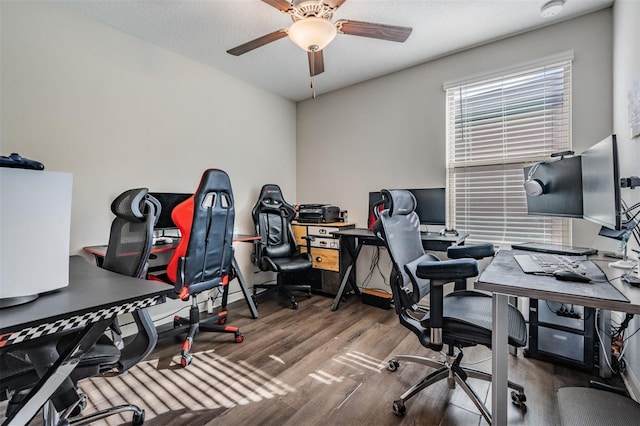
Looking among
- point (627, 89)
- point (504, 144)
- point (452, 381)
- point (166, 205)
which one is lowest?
point (452, 381)

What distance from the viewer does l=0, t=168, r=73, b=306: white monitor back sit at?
798 millimetres

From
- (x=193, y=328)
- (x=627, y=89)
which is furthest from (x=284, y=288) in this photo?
(x=627, y=89)

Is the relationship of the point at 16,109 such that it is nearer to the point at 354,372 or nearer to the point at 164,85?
the point at 164,85

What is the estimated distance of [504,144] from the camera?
2.81 meters

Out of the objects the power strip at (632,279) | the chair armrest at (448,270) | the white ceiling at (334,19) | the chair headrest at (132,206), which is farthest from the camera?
the white ceiling at (334,19)

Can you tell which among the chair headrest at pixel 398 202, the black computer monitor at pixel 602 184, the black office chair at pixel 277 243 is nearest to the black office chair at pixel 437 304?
the chair headrest at pixel 398 202

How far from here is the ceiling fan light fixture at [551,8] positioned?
7.32 feet

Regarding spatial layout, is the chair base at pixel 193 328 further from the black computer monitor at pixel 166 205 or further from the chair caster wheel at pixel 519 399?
the chair caster wheel at pixel 519 399

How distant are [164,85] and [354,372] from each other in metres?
3.00

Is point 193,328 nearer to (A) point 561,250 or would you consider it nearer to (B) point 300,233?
(B) point 300,233

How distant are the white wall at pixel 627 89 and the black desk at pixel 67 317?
97.4 inches

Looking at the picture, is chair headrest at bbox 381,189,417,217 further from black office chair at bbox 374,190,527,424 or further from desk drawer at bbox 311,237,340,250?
desk drawer at bbox 311,237,340,250

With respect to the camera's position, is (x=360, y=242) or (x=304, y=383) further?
(x=360, y=242)

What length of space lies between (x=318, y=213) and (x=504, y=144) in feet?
6.74
